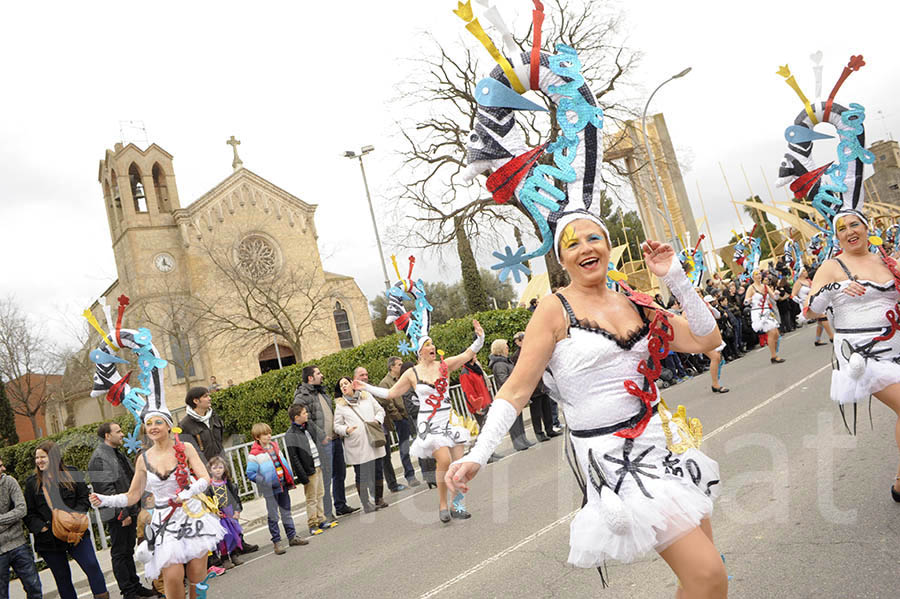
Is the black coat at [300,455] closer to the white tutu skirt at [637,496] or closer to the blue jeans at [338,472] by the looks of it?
the blue jeans at [338,472]

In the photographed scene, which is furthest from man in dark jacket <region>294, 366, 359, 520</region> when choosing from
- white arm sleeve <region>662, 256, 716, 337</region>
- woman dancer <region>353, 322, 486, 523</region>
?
white arm sleeve <region>662, 256, 716, 337</region>

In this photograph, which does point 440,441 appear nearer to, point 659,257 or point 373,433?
point 373,433

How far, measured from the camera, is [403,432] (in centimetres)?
1165

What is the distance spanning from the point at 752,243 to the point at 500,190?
51.7 ft

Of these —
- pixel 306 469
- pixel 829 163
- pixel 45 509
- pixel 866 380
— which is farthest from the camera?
pixel 306 469

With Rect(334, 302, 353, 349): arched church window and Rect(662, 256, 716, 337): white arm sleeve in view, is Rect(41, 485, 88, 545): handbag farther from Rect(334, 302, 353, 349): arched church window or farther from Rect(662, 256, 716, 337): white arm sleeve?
Rect(334, 302, 353, 349): arched church window

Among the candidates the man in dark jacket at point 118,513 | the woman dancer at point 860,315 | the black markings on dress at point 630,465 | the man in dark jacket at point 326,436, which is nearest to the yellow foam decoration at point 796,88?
the woman dancer at point 860,315

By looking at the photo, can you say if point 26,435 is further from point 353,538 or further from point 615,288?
point 615,288

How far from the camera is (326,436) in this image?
9539 millimetres

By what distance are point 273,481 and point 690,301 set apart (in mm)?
6309

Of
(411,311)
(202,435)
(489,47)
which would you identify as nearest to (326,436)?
(202,435)

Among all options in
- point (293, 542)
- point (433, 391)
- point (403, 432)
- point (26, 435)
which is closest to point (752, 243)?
point (403, 432)

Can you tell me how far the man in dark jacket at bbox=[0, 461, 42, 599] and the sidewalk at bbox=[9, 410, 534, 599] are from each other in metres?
1.16

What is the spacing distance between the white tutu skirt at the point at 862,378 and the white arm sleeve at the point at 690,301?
2293mm
